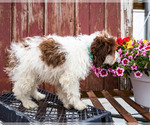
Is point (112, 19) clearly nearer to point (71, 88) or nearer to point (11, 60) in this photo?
point (71, 88)

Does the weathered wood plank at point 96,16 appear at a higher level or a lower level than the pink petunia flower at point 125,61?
higher

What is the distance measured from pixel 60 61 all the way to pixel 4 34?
149 centimetres

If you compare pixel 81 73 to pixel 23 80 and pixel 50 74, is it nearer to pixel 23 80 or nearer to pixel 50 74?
pixel 50 74

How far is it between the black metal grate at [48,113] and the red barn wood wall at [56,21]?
95cm

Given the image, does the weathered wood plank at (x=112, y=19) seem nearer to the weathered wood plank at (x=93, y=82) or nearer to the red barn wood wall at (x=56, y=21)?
the red barn wood wall at (x=56, y=21)

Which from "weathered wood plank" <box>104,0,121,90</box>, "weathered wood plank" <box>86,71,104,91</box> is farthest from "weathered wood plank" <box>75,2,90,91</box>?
"weathered wood plank" <box>86,71,104,91</box>

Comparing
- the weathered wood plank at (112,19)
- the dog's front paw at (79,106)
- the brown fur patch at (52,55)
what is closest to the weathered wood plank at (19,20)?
the brown fur patch at (52,55)

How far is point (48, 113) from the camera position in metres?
1.49

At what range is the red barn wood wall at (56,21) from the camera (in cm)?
249

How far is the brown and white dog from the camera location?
4.76 ft

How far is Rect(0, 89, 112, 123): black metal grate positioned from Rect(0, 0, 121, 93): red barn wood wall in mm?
945

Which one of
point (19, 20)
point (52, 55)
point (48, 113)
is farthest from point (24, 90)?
point (19, 20)

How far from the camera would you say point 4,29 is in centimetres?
248

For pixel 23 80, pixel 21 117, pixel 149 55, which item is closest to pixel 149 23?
pixel 149 55
